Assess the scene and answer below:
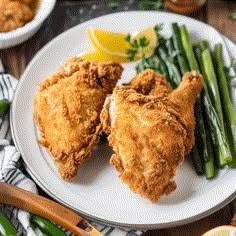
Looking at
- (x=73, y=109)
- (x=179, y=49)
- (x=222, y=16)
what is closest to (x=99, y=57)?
(x=179, y=49)

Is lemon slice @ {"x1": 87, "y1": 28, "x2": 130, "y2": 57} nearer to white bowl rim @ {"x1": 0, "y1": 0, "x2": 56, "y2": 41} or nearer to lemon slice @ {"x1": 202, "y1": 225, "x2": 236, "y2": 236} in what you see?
white bowl rim @ {"x1": 0, "y1": 0, "x2": 56, "y2": 41}

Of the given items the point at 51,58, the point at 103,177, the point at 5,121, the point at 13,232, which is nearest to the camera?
the point at 13,232

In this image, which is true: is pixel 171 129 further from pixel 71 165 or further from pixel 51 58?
pixel 51 58

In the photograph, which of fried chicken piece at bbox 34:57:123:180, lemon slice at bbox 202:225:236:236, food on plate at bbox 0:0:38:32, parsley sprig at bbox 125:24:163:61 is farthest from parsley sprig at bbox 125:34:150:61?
lemon slice at bbox 202:225:236:236

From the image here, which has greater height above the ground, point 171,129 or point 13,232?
point 171,129

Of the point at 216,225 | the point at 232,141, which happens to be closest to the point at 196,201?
the point at 216,225

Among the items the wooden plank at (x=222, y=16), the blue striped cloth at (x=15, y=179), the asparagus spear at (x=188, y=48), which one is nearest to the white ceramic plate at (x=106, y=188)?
the blue striped cloth at (x=15, y=179)

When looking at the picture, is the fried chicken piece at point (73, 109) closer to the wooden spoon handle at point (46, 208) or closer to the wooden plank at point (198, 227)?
the wooden spoon handle at point (46, 208)
